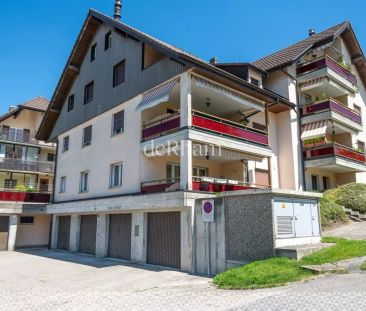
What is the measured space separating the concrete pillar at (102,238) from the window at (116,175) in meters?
2.14

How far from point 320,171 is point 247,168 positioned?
32.9 feet

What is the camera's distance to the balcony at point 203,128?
16875 mm

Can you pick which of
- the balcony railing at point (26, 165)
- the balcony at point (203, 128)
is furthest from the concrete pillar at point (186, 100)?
the balcony railing at point (26, 165)

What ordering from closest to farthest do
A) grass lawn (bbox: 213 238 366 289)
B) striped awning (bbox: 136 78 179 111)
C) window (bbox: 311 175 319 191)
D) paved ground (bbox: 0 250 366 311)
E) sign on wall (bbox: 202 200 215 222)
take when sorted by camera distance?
1. paved ground (bbox: 0 250 366 311)
2. grass lawn (bbox: 213 238 366 289)
3. sign on wall (bbox: 202 200 215 222)
4. striped awning (bbox: 136 78 179 111)
5. window (bbox: 311 175 319 191)

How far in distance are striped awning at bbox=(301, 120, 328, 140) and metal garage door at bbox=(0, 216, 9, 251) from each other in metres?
24.2

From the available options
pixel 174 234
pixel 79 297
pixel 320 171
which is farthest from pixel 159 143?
pixel 320 171

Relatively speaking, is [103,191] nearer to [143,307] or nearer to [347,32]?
[143,307]

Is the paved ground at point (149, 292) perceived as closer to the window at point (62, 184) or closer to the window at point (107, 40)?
the window at point (62, 184)

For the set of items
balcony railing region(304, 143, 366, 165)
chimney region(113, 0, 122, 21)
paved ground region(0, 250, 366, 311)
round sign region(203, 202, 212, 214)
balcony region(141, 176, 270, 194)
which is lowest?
paved ground region(0, 250, 366, 311)

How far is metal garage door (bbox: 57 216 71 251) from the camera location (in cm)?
2600

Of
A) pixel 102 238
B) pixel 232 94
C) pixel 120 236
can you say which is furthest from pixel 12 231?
pixel 232 94

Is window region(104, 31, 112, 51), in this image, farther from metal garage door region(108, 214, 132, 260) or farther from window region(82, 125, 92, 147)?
metal garage door region(108, 214, 132, 260)

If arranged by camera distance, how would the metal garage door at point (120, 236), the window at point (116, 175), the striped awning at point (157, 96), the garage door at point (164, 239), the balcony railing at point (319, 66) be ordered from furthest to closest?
the balcony railing at point (319, 66)
the window at point (116, 175)
the metal garage door at point (120, 236)
the striped awning at point (157, 96)
the garage door at point (164, 239)

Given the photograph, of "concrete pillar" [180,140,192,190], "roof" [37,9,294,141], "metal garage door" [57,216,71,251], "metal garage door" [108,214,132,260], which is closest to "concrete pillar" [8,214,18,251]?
"metal garage door" [57,216,71,251]
